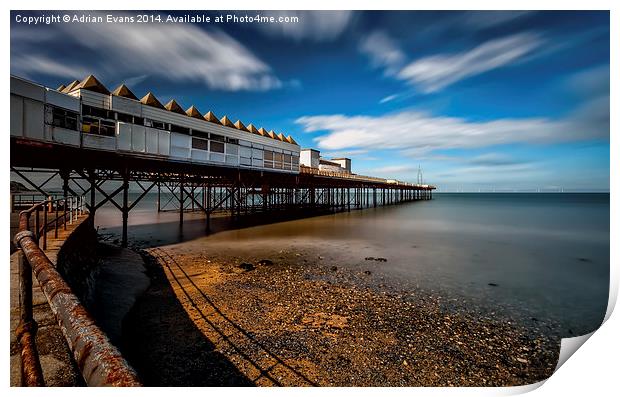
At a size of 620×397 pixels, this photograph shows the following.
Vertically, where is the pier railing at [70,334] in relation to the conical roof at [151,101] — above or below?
below

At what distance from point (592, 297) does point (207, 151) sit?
20.3 meters

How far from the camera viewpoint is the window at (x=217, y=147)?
18669 millimetres

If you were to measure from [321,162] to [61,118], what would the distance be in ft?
150

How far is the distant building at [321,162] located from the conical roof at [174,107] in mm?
24274

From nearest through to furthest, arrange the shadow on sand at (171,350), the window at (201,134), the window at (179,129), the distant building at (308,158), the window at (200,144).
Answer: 1. the shadow on sand at (171,350)
2. the window at (179,129)
3. the window at (200,144)
4. the window at (201,134)
5. the distant building at (308,158)

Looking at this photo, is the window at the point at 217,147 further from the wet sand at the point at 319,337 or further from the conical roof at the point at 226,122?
the wet sand at the point at 319,337

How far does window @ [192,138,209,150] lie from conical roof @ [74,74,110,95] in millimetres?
4936

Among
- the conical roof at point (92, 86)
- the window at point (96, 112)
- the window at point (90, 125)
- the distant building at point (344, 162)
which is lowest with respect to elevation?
the window at point (90, 125)

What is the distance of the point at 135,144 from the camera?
1447cm

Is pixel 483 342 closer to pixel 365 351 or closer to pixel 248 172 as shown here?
pixel 365 351

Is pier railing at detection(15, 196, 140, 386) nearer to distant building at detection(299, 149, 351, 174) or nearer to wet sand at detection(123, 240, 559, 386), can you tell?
wet sand at detection(123, 240, 559, 386)

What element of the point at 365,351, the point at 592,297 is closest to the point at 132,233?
the point at 365,351

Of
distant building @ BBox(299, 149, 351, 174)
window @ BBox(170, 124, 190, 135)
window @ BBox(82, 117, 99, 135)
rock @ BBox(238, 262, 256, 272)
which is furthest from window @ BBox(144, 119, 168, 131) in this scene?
distant building @ BBox(299, 149, 351, 174)

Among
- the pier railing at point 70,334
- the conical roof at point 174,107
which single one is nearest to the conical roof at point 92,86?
the conical roof at point 174,107
